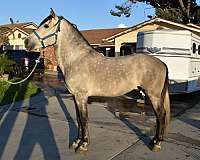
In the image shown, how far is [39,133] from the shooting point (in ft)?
24.1

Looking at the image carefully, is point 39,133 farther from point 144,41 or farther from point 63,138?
point 144,41

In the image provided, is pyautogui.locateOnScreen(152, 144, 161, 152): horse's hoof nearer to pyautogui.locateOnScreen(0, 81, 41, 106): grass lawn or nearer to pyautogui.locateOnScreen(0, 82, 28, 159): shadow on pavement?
pyautogui.locateOnScreen(0, 82, 28, 159): shadow on pavement

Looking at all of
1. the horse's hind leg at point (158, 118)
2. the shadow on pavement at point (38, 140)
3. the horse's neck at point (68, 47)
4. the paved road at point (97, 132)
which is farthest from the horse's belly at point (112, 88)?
the shadow on pavement at point (38, 140)

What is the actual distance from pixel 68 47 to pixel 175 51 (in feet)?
25.6

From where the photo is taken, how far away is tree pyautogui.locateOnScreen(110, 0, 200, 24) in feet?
114

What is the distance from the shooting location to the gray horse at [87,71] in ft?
19.7

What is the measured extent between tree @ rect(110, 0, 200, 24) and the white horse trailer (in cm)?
2143

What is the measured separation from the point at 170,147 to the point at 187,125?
89.9 inches

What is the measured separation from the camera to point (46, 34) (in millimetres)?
6043

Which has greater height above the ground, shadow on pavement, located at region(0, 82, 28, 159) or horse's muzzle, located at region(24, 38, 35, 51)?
horse's muzzle, located at region(24, 38, 35, 51)

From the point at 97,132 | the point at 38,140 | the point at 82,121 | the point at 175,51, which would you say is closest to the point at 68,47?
the point at 82,121

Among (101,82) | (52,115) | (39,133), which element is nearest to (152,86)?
(101,82)

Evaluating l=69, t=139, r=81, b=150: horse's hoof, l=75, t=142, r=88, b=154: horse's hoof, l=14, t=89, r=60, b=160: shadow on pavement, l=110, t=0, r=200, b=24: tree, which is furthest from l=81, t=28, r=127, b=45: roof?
l=75, t=142, r=88, b=154: horse's hoof

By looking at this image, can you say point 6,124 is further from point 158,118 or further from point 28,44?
point 158,118
